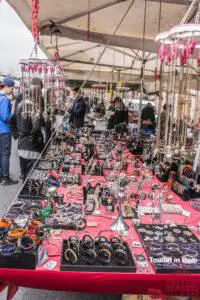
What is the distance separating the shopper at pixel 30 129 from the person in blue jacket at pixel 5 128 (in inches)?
25.9

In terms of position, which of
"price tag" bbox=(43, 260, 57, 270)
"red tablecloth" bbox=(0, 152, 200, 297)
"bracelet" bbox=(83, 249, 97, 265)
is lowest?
"red tablecloth" bbox=(0, 152, 200, 297)

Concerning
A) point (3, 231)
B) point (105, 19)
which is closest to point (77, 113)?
point (105, 19)

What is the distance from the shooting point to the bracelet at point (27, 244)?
1.44 metres

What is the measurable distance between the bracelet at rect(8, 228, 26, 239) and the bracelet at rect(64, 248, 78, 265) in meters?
0.22

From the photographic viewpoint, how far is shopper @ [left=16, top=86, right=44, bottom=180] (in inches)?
144

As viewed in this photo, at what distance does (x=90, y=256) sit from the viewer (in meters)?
1.49

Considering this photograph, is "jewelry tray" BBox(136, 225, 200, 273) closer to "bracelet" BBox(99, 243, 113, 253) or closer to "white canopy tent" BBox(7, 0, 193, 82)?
"bracelet" BBox(99, 243, 113, 253)

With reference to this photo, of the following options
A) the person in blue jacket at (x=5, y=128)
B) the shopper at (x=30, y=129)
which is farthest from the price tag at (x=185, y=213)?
the person in blue jacket at (x=5, y=128)

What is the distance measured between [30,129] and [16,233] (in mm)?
2406

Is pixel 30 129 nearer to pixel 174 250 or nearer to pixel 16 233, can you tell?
pixel 16 233

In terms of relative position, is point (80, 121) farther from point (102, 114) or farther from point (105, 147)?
point (102, 114)

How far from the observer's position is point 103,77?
10.0 meters

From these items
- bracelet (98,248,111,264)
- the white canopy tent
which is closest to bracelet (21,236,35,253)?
bracelet (98,248,111,264)

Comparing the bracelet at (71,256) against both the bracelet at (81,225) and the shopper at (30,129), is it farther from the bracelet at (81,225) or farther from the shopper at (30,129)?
the shopper at (30,129)
